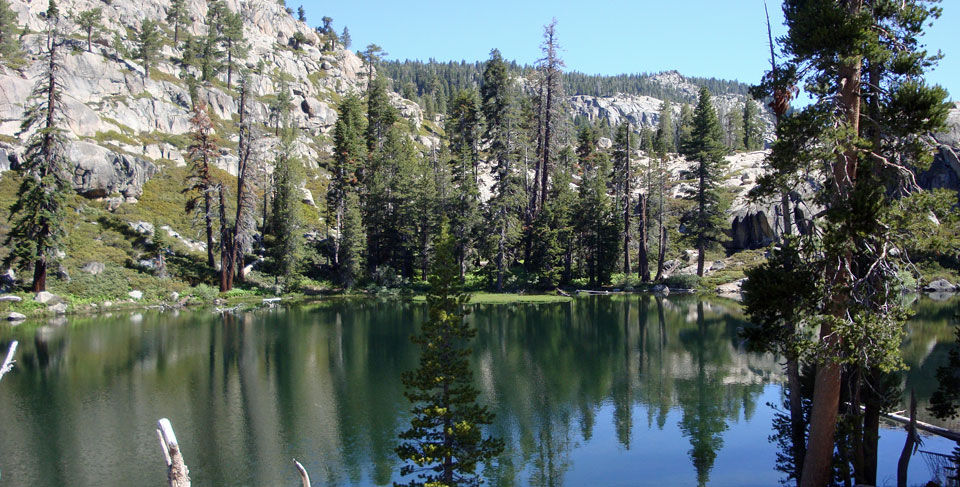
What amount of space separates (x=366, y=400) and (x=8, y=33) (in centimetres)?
9405

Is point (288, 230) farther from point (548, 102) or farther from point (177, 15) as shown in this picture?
point (177, 15)

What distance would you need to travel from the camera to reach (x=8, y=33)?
87000 millimetres

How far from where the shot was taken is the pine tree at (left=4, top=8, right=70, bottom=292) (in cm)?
4681

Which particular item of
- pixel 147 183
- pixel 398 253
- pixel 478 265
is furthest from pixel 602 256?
pixel 147 183

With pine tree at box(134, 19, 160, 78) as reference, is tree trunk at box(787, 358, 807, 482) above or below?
below

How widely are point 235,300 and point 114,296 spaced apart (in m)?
9.33

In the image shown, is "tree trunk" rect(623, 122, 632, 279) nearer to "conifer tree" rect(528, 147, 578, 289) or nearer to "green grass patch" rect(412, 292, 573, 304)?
"conifer tree" rect(528, 147, 578, 289)

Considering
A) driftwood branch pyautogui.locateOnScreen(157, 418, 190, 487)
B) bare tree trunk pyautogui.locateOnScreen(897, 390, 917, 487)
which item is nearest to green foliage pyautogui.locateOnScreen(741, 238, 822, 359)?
bare tree trunk pyautogui.locateOnScreen(897, 390, 917, 487)

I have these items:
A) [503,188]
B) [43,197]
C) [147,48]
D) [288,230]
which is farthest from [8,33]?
[503,188]

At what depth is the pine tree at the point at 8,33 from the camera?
264 feet

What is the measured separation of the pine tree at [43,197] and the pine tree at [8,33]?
135 ft

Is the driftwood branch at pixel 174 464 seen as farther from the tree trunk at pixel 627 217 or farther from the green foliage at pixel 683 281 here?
the green foliage at pixel 683 281

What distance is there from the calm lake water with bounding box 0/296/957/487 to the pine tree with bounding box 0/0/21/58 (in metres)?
57.3

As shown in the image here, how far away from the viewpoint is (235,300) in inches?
2185
